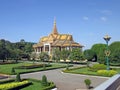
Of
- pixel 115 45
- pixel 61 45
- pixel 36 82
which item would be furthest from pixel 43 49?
pixel 36 82

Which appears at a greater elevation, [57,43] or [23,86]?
[57,43]

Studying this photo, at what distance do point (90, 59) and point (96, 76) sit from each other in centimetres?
3250

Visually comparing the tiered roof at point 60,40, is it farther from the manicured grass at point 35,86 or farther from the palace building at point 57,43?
the manicured grass at point 35,86

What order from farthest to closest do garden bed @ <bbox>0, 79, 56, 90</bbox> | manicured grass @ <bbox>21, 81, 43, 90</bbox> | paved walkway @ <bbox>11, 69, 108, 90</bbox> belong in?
1. paved walkway @ <bbox>11, 69, 108, 90</bbox>
2. manicured grass @ <bbox>21, 81, 43, 90</bbox>
3. garden bed @ <bbox>0, 79, 56, 90</bbox>

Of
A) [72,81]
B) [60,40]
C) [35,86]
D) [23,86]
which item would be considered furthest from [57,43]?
[23,86]

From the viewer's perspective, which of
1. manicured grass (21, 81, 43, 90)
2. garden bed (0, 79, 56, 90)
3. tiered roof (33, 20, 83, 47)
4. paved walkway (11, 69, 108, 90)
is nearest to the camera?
garden bed (0, 79, 56, 90)

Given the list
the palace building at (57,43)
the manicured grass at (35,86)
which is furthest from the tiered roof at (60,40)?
the manicured grass at (35,86)

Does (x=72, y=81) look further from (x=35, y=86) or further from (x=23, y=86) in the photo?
(x=23, y=86)

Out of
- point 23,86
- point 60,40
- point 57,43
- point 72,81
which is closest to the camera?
point 23,86

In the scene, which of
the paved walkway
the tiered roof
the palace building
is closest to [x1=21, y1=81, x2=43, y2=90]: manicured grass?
the paved walkway

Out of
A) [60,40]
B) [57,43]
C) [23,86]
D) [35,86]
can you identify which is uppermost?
[60,40]

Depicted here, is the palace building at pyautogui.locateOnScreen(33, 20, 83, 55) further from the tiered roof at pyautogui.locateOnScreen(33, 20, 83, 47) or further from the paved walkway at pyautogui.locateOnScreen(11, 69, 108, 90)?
the paved walkway at pyautogui.locateOnScreen(11, 69, 108, 90)

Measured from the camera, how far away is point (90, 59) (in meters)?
63.1

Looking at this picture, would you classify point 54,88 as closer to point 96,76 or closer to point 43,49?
point 96,76
